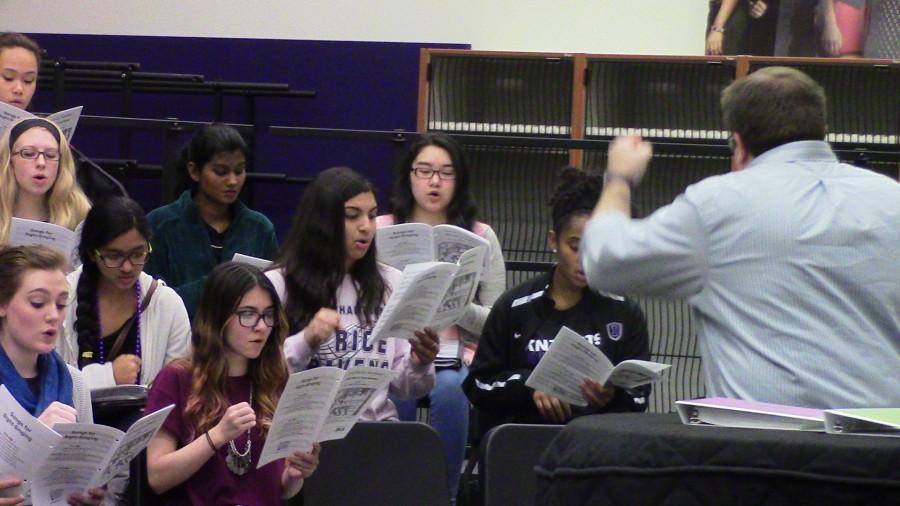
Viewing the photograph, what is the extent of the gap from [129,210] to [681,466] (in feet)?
7.93

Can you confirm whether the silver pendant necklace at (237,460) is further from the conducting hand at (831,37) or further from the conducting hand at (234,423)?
the conducting hand at (831,37)

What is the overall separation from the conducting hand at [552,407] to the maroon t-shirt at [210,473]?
834 mm

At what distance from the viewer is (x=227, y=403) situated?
3367 millimetres

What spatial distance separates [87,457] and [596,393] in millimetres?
1417

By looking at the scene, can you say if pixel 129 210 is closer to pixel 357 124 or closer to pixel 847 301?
pixel 847 301

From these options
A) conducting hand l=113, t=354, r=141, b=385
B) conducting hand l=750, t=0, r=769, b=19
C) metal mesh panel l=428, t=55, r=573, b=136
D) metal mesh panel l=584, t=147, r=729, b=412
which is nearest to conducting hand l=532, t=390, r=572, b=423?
conducting hand l=113, t=354, r=141, b=385

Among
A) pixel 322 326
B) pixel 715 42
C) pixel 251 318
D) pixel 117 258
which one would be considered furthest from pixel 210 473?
pixel 715 42

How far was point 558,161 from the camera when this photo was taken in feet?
19.7

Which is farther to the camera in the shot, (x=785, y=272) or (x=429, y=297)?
(x=429, y=297)

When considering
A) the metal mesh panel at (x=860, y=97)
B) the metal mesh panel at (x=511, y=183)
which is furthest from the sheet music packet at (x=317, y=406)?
the metal mesh panel at (x=860, y=97)

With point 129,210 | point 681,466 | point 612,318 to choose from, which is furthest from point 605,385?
point 681,466

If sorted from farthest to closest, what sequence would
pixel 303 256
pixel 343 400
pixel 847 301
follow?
pixel 303 256, pixel 343 400, pixel 847 301

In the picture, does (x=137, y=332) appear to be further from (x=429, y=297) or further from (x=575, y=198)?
(x=575, y=198)

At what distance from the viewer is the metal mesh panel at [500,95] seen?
660 centimetres
